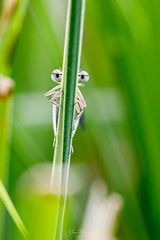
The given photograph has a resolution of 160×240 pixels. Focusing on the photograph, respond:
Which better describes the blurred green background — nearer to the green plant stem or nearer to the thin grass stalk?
the green plant stem

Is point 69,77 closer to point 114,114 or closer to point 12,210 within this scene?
point 12,210

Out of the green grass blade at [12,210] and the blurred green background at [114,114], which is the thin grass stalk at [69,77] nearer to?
the green grass blade at [12,210]

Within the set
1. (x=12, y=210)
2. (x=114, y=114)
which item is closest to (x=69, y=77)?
(x=12, y=210)

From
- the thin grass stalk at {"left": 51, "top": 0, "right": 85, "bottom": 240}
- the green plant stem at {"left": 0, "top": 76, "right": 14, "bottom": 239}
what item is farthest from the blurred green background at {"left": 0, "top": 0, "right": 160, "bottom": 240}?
the thin grass stalk at {"left": 51, "top": 0, "right": 85, "bottom": 240}

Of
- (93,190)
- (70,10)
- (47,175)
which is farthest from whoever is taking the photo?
(93,190)

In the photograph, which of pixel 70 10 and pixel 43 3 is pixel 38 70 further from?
pixel 70 10

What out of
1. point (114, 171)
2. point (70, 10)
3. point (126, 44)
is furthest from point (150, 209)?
point (70, 10)
